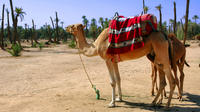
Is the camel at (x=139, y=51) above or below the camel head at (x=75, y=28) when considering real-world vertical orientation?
below

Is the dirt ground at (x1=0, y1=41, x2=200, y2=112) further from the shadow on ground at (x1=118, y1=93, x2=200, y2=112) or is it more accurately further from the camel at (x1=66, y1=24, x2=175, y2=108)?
the camel at (x1=66, y1=24, x2=175, y2=108)

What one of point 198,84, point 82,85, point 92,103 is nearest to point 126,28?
point 92,103

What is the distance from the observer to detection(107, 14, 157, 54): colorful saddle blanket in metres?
4.52

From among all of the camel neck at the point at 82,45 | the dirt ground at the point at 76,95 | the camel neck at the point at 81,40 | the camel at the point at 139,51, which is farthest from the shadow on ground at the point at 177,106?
the camel neck at the point at 81,40

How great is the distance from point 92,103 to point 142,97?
172 cm

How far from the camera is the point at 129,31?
4.68 m

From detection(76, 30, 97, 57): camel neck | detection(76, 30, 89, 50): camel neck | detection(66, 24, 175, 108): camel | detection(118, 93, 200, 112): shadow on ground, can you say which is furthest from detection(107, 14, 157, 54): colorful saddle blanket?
detection(118, 93, 200, 112): shadow on ground

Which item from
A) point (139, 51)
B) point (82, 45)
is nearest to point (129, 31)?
point (139, 51)

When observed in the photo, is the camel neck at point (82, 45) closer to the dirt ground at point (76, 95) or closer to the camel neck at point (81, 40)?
the camel neck at point (81, 40)

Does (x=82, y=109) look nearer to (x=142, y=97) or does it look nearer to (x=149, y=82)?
(x=142, y=97)

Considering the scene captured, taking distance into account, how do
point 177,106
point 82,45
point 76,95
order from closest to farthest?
1. point 177,106
2. point 82,45
3. point 76,95

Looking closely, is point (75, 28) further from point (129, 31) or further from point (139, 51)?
point (139, 51)

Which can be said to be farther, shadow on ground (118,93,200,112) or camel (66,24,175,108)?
shadow on ground (118,93,200,112)

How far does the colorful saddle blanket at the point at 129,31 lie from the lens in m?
4.52
